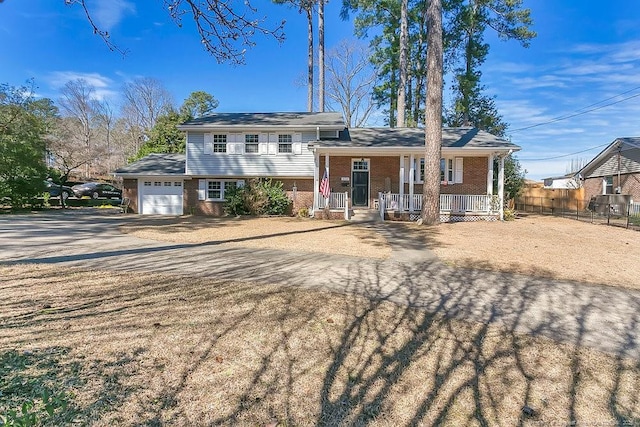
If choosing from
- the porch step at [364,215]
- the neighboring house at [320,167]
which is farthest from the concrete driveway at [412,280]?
the neighboring house at [320,167]

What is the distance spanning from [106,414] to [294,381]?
133 cm

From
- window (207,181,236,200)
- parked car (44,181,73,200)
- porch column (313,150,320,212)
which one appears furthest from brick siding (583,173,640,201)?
parked car (44,181,73,200)

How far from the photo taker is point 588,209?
67.4 ft

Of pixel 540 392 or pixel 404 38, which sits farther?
pixel 404 38

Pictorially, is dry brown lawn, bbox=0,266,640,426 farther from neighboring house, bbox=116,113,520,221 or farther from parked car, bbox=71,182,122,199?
parked car, bbox=71,182,122,199

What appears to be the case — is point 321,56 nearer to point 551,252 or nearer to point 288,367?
point 551,252

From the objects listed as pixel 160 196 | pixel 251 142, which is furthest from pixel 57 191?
pixel 251 142

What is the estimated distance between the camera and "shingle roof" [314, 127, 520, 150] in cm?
1667

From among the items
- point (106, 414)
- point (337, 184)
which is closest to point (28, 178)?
point (337, 184)

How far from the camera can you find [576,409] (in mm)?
2645

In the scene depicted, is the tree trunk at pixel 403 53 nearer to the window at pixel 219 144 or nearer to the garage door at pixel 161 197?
the window at pixel 219 144

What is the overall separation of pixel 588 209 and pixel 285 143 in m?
18.1

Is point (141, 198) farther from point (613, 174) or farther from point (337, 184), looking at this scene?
point (613, 174)

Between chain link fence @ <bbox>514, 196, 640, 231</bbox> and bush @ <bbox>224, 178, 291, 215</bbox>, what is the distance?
587 inches
